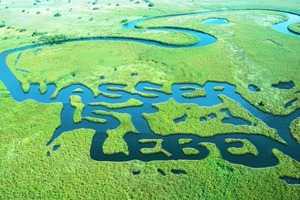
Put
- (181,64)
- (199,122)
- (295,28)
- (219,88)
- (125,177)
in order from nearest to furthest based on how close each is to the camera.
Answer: (125,177)
(199,122)
(219,88)
(181,64)
(295,28)

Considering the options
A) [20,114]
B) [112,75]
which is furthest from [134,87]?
[20,114]

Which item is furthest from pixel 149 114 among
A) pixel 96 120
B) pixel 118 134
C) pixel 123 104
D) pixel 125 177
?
pixel 125 177

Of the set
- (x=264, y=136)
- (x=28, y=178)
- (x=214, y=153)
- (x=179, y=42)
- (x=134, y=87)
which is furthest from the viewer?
(x=179, y=42)

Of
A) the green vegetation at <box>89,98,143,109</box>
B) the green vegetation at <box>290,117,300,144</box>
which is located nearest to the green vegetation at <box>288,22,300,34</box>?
the green vegetation at <box>290,117,300,144</box>

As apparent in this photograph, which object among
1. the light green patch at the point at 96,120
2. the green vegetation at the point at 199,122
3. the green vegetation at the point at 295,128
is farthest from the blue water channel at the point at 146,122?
the green vegetation at the point at 199,122

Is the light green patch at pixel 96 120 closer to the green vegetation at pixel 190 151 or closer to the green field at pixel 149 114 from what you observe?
the green field at pixel 149 114

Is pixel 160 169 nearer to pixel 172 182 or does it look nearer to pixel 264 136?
pixel 172 182

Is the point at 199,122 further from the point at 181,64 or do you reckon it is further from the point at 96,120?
the point at 181,64
